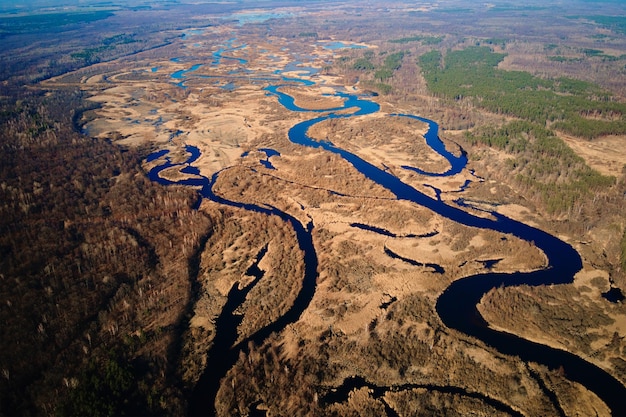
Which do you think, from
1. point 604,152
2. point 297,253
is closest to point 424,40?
point 604,152

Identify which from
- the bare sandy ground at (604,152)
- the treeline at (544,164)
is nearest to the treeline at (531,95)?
the bare sandy ground at (604,152)

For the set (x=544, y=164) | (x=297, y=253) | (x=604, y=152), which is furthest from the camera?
(x=604, y=152)

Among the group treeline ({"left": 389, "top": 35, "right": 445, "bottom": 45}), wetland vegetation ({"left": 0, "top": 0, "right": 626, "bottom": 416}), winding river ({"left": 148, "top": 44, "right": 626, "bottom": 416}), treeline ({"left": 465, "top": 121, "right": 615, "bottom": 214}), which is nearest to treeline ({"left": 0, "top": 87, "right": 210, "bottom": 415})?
wetland vegetation ({"left": 0, "top": 0, "right": 626, "bottom": 416})

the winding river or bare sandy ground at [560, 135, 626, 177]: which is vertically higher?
bare sandy ground at [560, 135, 626, 177]

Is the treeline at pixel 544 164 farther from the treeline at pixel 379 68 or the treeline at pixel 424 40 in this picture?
the treeline at pixel 424 40

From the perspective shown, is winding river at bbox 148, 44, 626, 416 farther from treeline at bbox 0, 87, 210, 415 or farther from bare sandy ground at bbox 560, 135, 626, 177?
bare sandy ground at bbox 560, 135, 626, 177

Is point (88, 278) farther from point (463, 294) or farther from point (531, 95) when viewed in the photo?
point (531, 95)
